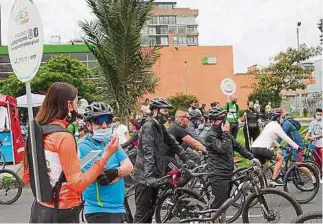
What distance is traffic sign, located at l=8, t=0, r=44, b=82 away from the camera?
4129mm

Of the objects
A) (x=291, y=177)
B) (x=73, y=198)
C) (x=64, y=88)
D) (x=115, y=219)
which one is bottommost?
(x=291, y=177)

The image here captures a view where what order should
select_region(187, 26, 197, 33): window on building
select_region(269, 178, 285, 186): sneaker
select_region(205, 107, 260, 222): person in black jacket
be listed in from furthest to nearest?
select_region(187, 26, 197, 33): window on building, select_region(269, 178, 285, 186): sneaker, select_region(205, 107, 260, 222): person in black jacket

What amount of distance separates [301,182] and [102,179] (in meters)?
6.16

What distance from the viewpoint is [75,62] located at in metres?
54.5

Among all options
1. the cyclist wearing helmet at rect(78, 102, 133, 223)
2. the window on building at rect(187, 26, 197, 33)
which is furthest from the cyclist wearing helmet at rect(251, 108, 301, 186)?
the window on building at rect(187, 26, 197, 33)

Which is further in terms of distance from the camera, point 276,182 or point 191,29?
point 191,29

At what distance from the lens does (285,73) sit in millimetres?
45000

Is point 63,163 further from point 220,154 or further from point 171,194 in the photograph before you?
point 220,154

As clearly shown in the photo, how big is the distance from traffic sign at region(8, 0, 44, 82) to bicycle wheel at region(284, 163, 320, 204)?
21.0ft

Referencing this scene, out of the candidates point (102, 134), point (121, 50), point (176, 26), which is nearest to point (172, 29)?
point (176, 26)

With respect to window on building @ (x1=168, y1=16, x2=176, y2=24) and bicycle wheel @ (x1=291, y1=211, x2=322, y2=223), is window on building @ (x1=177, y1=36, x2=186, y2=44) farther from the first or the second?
bicycle wheel @ (x1=291, y1=211, x2=322, y2=223)

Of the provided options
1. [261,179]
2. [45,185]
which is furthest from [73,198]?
[261,179]

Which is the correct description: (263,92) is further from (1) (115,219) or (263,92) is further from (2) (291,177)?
(1) (115,219)

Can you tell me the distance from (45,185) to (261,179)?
3.94m
